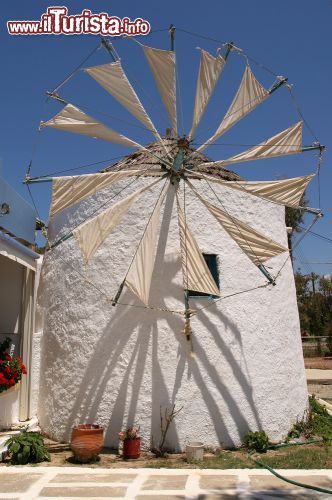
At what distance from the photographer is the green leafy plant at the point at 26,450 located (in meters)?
7.47

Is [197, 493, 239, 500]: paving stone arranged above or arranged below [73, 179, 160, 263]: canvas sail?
below

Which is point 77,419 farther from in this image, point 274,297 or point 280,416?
point 274,297

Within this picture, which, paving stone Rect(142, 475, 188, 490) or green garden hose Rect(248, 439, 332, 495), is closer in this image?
green garden hose Rect(248, 439, 332, 495)

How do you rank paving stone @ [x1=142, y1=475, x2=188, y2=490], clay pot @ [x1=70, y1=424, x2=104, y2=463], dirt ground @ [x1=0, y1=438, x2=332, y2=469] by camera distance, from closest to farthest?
paving stone @ [x1=142, y1=475, x2=188, y2=490] < dirt ground @ [x1=0, y1=438, x2=332, y2=469] < clay pot @ [x1=70, y1=424, x2=104, y2=463]

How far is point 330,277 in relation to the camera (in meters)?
44.5

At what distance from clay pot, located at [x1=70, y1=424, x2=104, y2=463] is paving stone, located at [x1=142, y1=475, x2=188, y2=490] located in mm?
1327

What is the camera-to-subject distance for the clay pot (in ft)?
25.2

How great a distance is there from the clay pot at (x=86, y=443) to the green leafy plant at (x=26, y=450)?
480 mm

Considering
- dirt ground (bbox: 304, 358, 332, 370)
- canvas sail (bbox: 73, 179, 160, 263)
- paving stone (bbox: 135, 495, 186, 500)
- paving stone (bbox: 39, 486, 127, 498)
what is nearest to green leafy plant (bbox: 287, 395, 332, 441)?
paving stone (bbox: 135, 495, 186, 500)

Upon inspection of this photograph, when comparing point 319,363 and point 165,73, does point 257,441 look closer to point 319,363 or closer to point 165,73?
point 165,73

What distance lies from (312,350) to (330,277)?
45.6 ft

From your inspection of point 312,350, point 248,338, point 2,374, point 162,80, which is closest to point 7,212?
point 2,374

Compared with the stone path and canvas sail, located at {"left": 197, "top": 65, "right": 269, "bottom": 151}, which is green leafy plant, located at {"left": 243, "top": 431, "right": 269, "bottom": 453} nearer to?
the stone path

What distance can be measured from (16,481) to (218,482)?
270 centimetres
